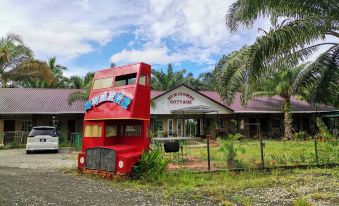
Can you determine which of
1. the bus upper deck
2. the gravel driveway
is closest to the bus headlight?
the gravel driveway

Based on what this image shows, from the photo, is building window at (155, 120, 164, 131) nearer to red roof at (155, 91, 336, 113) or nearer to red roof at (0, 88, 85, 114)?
red roof at (155, 91, 336, 113)

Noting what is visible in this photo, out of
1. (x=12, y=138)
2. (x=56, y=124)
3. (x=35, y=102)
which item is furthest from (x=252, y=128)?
(x=12, y=138)

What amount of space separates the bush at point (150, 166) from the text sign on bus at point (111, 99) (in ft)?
5.79

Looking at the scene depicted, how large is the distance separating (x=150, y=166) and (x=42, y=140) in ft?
38.1

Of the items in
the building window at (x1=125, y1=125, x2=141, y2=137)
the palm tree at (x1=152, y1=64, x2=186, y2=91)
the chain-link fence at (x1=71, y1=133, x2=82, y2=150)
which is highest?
the palm tree at (x1=152, y1=64, x2=186, y2=91)

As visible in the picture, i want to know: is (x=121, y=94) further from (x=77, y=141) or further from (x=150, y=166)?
(x=77, y=141)

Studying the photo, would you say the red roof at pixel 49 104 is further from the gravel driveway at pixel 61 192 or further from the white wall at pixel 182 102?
the gravel driveway at pixel 61 192

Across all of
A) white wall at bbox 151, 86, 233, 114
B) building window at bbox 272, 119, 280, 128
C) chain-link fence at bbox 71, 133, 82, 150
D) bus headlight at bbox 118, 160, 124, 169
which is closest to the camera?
bus headlight at bbox 118, 160, 124, 169

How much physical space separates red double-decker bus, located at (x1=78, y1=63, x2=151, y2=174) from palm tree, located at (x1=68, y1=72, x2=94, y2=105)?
47.5 ft

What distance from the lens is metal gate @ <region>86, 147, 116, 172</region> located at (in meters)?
11.1

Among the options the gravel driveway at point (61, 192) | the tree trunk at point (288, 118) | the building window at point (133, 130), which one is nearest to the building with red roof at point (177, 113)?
the tree trunk at point (288, 118)

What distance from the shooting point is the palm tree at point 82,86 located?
2722cm

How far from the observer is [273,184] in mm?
9859

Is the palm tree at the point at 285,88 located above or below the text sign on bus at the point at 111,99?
above
